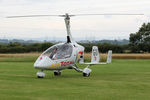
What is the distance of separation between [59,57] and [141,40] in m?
70.2

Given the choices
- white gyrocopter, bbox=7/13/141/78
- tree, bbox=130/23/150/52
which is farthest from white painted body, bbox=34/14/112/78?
tree, bbox=130/23/150/52

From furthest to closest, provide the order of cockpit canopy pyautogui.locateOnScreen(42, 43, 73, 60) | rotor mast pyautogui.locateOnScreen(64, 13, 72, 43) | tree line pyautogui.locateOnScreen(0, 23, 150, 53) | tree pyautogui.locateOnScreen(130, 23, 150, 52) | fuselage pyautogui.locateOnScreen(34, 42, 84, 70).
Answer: tree pyautogui.locateOnScreen(130, 23, 150, 52) → tree line pyautogui.locateOnScreen(0, 23, 150, 53) → rotor mast pyautogui.locateOnScreen(64, 13, 72, 43) → cockpit canopy pyautogui.locateOnScreen(42, 43, 73, 60) → fuselage pyautogui.locateOnScreen(34, 42, 84, 70)

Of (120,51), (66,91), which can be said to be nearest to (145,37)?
(120,51)

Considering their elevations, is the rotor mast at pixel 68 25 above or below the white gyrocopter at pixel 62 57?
above

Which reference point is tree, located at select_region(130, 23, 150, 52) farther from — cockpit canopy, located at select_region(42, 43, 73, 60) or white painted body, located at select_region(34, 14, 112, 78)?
cockpit canopy, located at select_region(42, 43, 73, 60)

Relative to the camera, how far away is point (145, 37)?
86.4 metres

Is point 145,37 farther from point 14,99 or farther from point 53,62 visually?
point 14,99

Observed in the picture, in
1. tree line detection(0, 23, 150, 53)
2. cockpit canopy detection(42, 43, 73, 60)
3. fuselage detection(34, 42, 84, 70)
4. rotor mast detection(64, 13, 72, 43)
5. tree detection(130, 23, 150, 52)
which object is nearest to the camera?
fuselage detection(34, 42, 84, 70)

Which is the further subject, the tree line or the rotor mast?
the tree line

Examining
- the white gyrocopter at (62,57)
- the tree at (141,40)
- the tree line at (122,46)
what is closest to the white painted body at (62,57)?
the white gyrocopter at (62,57)

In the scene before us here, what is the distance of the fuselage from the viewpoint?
16391 mm

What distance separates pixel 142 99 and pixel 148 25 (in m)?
81.2

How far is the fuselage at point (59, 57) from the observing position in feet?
53.8

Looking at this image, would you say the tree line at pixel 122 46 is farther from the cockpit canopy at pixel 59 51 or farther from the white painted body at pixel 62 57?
the cockpit canopy at pixel 59 51
